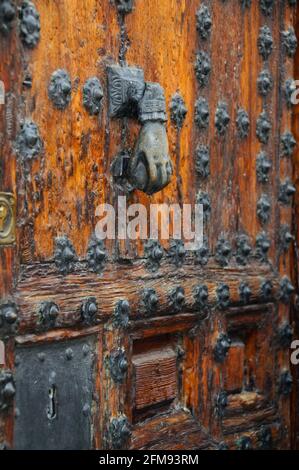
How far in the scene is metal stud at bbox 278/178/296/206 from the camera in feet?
6.21

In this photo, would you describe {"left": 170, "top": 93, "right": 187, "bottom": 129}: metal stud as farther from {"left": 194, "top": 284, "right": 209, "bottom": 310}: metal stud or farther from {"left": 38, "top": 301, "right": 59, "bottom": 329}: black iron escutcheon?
{"left": 38, "top": 301, "right": 59, "bottom": 329}: black iron escutcheon

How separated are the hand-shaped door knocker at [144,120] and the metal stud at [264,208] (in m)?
0.45

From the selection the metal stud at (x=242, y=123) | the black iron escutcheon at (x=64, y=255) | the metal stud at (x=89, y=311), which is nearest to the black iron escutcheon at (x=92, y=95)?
the black iron escutcheon at (x=64, y=255)

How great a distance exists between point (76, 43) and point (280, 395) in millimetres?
1025

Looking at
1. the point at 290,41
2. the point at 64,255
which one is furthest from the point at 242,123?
the point at 64,255

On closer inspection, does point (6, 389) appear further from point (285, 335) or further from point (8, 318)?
point (285, 335)

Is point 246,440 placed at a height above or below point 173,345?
below

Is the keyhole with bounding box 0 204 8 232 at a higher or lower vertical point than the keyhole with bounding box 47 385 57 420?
higher

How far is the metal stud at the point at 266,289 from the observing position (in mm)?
1837

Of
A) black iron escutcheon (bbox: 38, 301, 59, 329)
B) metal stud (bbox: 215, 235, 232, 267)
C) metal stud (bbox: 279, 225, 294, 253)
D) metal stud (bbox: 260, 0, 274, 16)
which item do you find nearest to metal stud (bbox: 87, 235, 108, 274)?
black iron escutcheon (bbox: 38, 301, 59, 329)

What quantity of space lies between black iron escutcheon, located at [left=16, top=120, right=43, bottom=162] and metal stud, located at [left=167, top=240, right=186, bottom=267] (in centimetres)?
41

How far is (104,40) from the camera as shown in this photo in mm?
1436
